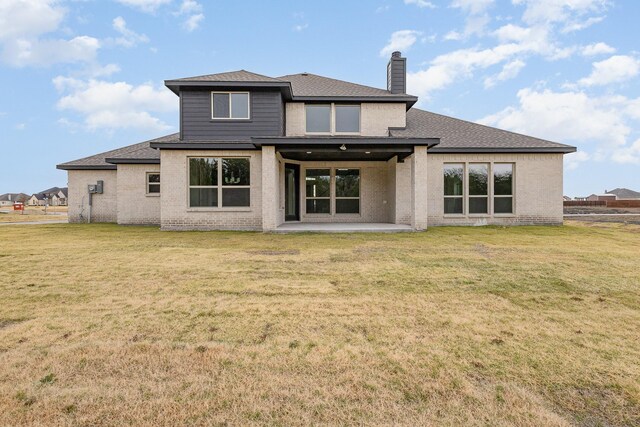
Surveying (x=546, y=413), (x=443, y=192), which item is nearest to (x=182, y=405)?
(x=546, y=413)

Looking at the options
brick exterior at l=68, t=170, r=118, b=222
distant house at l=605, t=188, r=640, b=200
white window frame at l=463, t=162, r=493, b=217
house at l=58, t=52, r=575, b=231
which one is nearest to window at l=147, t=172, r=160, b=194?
house at l=58, t=52, r=575, b=231

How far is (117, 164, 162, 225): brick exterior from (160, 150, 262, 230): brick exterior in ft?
11.9

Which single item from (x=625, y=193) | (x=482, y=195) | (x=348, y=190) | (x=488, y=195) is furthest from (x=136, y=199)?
(x=625, y=193)

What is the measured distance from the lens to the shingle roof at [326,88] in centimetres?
1559

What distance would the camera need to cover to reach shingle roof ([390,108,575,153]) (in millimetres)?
14391

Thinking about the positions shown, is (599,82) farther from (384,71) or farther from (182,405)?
(182,405)

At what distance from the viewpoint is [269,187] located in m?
12.2

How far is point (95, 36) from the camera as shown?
20.2 metres

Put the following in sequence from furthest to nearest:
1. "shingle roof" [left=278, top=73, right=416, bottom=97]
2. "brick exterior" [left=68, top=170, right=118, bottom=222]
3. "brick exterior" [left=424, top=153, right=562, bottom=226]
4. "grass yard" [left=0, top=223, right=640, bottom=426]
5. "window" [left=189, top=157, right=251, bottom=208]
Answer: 1. "brick exterior" [left=68, top=170, right=118, bottom=222]
2. "shingle roof" [left=278, top=73, right=416, bottom=97]
3. "brick exterior" [left=424, top=153, right=562, bottom=226]
4. "window" [left=189, top=157, right=251, bottom=208]
5. "grass yard" [left=0, top=223, right=640, bottom=426]

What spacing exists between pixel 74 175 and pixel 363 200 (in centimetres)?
1458

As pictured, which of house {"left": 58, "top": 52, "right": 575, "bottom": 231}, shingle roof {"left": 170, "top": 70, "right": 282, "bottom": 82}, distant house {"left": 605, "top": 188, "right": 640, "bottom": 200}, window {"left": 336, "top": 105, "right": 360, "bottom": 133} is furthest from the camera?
distant house {"left": 605, "top": 188, "right": 640, "bottom": 200}

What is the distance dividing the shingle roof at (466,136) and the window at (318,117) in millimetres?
3029

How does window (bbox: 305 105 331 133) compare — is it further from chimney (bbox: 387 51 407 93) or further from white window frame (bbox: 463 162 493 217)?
white window frame (bbox: 463 162 493 217)

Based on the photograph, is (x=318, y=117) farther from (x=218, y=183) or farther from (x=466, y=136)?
(x=466, y=136)
